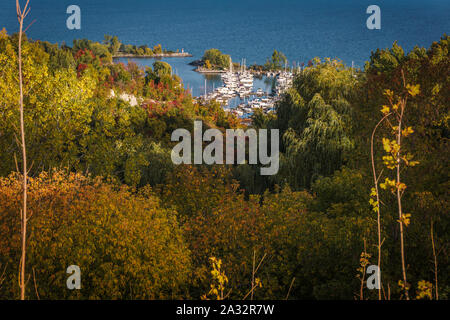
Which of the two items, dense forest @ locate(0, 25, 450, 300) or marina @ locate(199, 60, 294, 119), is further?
marina @ locate(199, 60, 294, 119)

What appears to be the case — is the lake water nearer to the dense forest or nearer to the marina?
the marina

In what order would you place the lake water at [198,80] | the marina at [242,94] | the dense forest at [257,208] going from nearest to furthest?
the dense forest at [257,208]
the marina at [242,94]
the lake water at [198,80]

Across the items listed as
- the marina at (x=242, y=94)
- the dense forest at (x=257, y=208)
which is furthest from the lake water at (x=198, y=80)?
the dense forest at (x=257, y=208)

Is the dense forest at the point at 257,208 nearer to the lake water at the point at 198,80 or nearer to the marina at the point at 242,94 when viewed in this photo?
the marina at the point at 242,94

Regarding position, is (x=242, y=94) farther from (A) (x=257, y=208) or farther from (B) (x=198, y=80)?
(A) (x=257, y=208)

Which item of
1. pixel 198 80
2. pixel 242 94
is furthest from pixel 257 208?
pixel 198 80

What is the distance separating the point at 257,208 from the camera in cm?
1322

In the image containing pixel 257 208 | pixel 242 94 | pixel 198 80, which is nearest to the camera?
pixel 257 208

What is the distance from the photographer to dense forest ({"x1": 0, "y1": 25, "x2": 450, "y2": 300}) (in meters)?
9.24

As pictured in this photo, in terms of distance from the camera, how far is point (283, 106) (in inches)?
822

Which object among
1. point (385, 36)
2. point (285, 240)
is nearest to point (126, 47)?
point (385, 36)

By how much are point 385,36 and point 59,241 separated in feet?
554

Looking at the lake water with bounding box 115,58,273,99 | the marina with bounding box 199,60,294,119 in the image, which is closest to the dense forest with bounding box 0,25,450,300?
the marina with bounding box 199,60,294,119

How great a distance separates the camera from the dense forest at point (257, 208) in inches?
364
